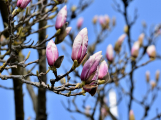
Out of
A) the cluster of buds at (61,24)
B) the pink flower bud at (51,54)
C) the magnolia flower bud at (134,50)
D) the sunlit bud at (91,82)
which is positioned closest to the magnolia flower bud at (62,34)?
Answer: the cluster of buds at (61,24)

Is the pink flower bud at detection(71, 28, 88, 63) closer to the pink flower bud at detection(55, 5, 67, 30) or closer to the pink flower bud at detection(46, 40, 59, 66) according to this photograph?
the pink flower bud at detection(46, 40, 59, 66)

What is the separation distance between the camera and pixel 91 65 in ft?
2.42

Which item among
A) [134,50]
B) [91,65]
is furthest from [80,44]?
[134,50]

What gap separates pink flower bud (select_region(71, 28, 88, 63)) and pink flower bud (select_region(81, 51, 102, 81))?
5cm

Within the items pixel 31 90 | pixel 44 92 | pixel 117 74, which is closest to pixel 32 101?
pixel 31 90

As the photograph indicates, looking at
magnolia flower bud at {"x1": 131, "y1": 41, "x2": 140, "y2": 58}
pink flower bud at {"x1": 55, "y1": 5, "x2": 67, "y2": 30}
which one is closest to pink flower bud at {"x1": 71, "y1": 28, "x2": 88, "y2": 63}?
pink flower bud at {"x1": 55, "y1": 5, "x2": 67, "y2": 30}

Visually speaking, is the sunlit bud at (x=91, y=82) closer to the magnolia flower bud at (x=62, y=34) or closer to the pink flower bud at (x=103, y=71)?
the pink flower bud at (x=103, y=71)

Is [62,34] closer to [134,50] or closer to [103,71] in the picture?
[103,71]

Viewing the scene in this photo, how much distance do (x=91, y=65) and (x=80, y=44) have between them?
3.5 inches

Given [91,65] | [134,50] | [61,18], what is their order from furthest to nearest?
[134,50] < [61,18] < [91,65]

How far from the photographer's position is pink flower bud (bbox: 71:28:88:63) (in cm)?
75

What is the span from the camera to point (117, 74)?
2.16m

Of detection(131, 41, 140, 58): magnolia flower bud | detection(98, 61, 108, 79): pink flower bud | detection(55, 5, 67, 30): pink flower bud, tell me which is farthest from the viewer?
detection(131, 41, 140, 58): magnolia flower bud

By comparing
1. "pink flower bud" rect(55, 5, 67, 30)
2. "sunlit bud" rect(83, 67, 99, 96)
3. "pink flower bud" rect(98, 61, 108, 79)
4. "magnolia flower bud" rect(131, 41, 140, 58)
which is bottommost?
"sunlit bud" rect(83, 67, 99, 96)
